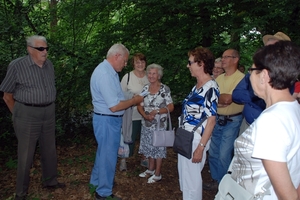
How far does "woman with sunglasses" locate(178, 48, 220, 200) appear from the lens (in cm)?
300

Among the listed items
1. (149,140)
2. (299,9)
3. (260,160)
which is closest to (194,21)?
(299,9)

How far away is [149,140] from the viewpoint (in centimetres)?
449

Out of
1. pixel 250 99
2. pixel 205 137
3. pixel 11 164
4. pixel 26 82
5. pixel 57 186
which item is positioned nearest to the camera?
pixel 250 99

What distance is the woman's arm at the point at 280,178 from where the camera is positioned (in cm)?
142

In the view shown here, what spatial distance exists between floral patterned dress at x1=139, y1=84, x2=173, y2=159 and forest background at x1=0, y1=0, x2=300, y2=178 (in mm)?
1360

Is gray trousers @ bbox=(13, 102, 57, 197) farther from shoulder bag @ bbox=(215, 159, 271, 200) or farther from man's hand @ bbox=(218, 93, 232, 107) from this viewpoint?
shoulder bag @ bbox=(215, 159, 271, 200)

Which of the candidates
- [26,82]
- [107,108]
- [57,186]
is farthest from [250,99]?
[57,186]

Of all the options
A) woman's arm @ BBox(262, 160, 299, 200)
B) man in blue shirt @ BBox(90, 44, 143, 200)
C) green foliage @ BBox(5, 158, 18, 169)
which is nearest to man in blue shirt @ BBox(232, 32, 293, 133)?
man in blue shirt @ BBox(90, 44, 143, 200)

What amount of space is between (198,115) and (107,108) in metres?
1.13

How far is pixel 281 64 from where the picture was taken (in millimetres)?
1521

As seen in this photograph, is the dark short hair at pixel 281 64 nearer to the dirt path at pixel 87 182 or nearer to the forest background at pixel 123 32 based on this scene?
the dirt path at pixel 87 182

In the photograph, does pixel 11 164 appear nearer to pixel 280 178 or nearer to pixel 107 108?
pixel 107 108

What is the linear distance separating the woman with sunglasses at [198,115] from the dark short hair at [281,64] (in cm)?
144

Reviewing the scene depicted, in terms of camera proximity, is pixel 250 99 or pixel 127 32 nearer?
pixel 250 99
